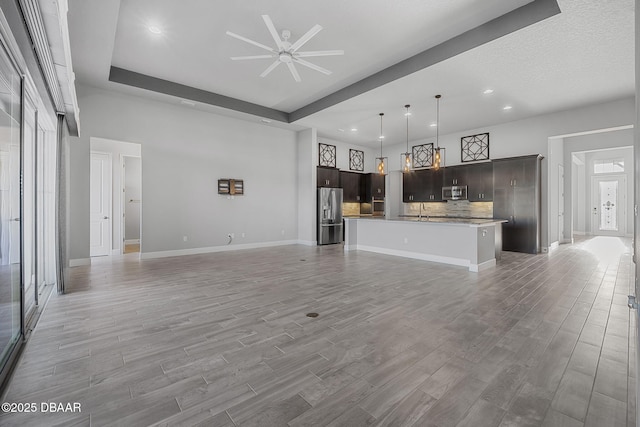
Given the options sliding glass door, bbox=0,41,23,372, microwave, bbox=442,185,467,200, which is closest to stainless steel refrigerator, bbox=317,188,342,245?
microwave, bbox=442,185,467,200

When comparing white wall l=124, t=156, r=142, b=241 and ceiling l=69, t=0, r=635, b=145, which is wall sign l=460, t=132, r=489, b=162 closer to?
ceiling l=69, t=0, r=635, b=145

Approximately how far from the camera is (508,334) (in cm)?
260

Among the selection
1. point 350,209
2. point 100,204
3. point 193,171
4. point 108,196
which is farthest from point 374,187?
point 100,204

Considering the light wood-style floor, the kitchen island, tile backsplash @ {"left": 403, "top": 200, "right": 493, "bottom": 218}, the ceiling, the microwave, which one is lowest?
the light wood-style floor

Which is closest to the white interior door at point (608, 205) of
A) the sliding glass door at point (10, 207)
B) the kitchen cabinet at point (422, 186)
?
the kitchen cabinet at point (422, 186)

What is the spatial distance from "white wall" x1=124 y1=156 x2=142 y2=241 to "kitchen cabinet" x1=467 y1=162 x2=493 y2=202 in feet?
31.3

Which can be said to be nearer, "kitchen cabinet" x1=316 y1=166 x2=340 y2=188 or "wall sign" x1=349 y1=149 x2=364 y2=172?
"kitchen cabinet" x1=316 y1=166 x2=340 y2=188

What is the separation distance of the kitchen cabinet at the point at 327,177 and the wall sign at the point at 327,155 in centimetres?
32

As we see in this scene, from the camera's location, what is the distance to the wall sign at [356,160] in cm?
1058

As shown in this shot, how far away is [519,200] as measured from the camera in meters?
7.34

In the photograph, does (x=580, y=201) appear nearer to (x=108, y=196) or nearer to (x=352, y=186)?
(x=352, y=186)

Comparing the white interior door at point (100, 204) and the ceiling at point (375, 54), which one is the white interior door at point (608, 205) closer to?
the ceiling at point (375, 54)

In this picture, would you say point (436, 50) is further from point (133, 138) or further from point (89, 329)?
point (133, 138)

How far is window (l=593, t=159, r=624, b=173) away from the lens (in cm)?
1063
